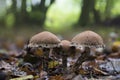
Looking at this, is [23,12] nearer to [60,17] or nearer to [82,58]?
[60,17]

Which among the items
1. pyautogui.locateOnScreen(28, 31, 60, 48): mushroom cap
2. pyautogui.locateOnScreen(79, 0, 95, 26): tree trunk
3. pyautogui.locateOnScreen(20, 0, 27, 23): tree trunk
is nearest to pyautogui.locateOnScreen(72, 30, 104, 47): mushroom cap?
pyautogui.locateOnScreen(28, 31, 60, 48): mushroom cap

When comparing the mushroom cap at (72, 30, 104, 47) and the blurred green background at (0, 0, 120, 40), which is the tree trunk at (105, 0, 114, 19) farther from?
the mushroom cap at (72, 30, 104, 47)

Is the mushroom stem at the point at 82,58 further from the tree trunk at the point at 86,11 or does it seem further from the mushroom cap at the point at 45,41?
the tree trunk at the point at 86,11

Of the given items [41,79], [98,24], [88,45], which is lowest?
[41,79]

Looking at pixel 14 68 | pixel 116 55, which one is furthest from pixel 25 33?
pixel 14 68

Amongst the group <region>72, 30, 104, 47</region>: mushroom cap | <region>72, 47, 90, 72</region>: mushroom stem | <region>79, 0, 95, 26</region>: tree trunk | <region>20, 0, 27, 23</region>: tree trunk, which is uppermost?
<region>20, 0, 27, 23</region>: tree trunk

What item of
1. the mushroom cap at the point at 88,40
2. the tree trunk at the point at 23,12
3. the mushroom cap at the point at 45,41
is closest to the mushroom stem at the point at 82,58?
the mushroom cap at the point at 88,40

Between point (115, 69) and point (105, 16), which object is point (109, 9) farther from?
point (115, 69)

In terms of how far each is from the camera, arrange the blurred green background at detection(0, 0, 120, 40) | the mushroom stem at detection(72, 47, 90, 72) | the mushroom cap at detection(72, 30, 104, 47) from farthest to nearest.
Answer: the blurred green background at detection(0, 0, 120, 40)
the mushroom stem at detection(72, 47, 90, 72)
the mushroom cap at detection(72, 30, 104, 47)
